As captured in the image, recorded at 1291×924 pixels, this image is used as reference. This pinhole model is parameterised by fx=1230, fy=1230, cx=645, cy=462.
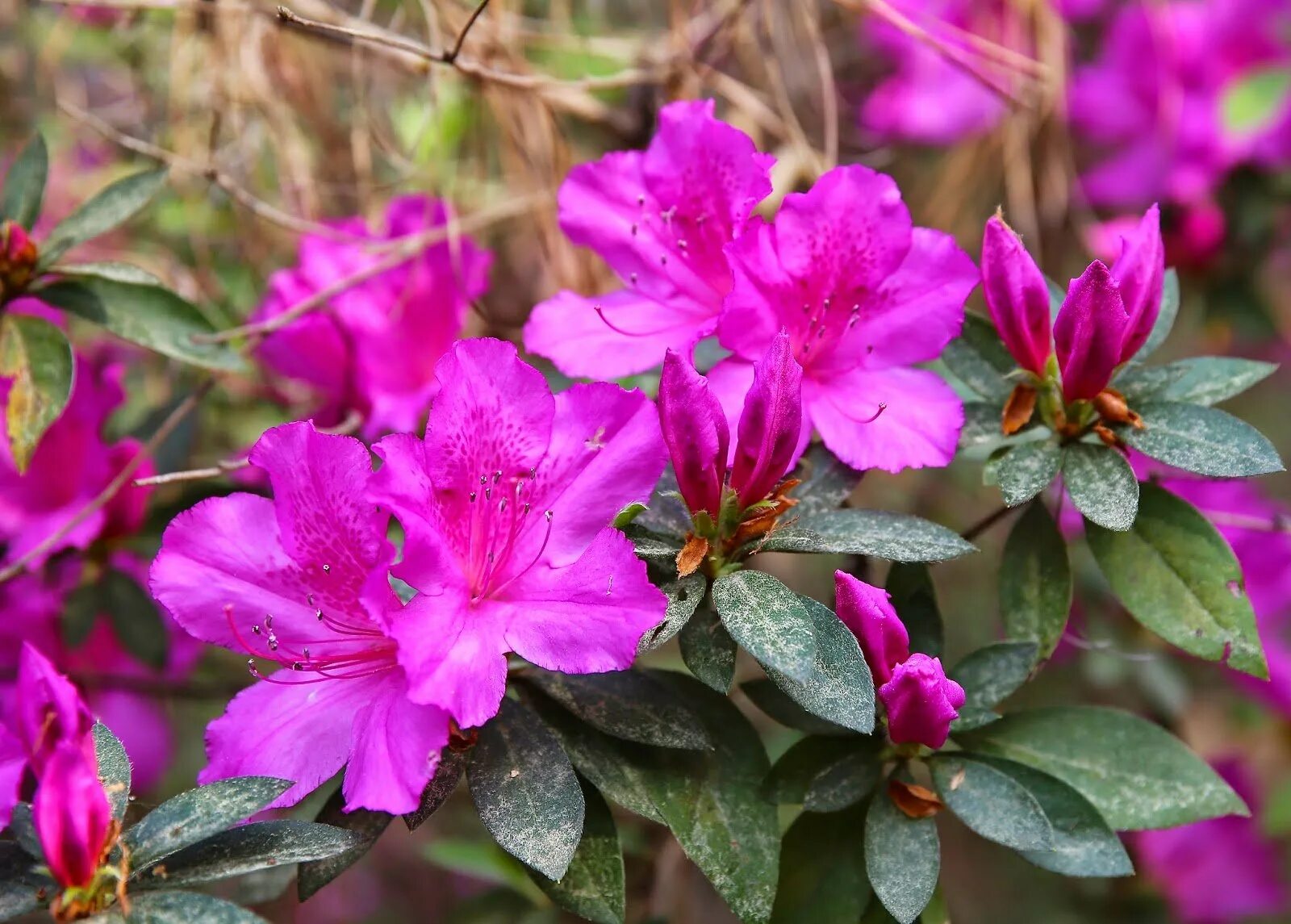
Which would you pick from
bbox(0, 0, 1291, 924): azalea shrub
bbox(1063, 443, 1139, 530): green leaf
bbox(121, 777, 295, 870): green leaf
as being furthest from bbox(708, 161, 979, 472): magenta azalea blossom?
bbox(121, 777, 295, 870): green leaf

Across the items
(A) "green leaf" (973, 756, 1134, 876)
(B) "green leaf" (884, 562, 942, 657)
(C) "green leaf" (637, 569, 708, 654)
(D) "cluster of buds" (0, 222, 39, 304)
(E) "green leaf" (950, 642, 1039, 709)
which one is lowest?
(A) "green leaf" (973, 756, 1134, 876)

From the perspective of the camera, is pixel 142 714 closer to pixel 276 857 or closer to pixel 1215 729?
pixel 276 857

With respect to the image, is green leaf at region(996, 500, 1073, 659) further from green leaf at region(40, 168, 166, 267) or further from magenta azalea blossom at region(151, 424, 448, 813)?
green leaf at region(40, 168, 166, 267)

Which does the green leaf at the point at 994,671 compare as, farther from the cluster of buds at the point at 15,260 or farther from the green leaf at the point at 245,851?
the cluster of buds at the point at 15,260

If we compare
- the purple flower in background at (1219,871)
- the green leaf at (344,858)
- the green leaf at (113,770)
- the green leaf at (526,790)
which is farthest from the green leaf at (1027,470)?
A: the purple flower in background at (1219,871)

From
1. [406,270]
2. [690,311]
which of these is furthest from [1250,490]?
[406,270]

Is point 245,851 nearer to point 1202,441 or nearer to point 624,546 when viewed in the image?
point 624,546

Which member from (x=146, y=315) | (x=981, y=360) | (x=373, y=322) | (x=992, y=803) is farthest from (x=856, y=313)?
(x=146, y=315)
